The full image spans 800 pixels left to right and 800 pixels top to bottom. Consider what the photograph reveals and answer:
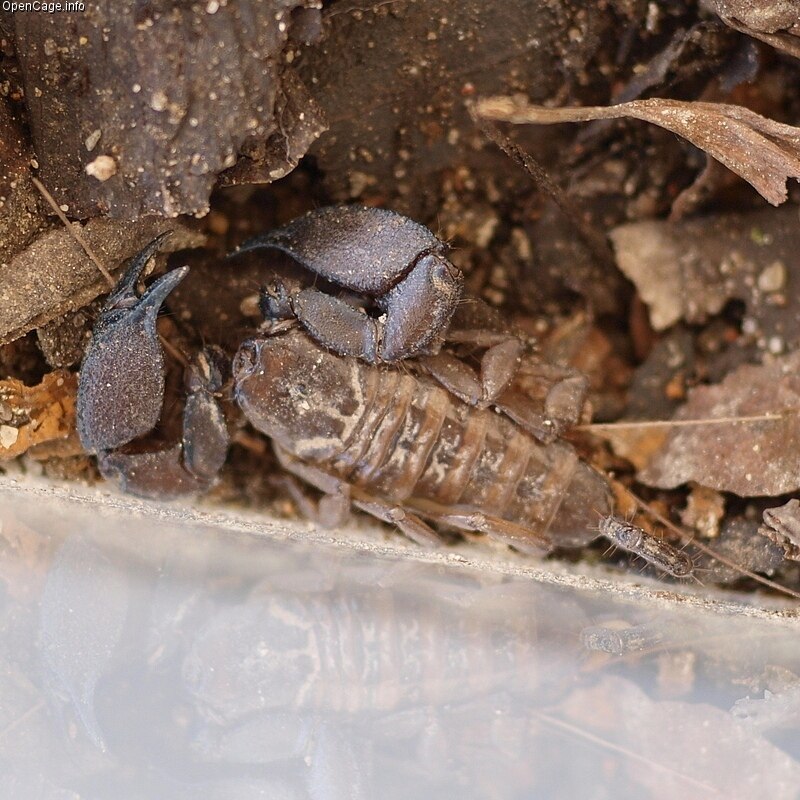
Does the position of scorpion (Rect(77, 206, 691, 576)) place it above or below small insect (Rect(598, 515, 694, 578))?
above

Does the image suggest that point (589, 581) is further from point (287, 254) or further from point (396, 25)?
point (396, 25)

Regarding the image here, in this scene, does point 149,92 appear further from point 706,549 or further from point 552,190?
point 706,549

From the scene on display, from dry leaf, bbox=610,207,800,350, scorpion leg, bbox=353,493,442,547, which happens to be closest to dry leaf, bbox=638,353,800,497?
dry leaf, bbox=610,207,800,350

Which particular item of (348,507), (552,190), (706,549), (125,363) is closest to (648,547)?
(706,549)

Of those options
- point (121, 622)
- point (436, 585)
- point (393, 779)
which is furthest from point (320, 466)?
point (393, 779)

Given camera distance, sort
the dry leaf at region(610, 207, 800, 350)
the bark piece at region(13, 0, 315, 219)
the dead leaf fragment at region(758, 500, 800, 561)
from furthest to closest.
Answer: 1. the dry leaf at region(610, 207, 800, 350)
2. the dead leaf fragment at region(758, 500, 800, 561)
3. the bark piece at region(13, 0, 315, 219)

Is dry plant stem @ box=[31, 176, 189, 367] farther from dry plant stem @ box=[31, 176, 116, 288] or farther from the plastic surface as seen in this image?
the plastic surface
